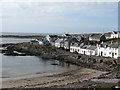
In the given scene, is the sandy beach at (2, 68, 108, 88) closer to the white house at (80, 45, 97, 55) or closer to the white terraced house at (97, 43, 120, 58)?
the white terraced house at (97, 43, 120, 58)

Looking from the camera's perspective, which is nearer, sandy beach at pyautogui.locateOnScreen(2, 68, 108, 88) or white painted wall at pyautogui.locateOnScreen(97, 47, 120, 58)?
sandy beach at pyautogui.locateOnScreen(2, 68, 108, 88)

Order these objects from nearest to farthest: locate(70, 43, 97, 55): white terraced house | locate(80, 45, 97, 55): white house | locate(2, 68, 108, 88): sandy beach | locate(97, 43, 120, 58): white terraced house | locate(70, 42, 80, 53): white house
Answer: locate(2, 68, 108, 88): sandy beach, locate(97, 43, 120, 58): white terraced house, locate(80, 45, 97, 55): white house, locate(70, 43, 97, 55): white terraced house, locate(70, 42, 80, 53): white house

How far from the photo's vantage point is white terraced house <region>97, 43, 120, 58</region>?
28.3 meters

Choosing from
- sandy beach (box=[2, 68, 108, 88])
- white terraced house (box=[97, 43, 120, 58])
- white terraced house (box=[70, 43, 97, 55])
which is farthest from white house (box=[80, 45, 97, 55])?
sandy beach (box=[2, 68, 108, 88])

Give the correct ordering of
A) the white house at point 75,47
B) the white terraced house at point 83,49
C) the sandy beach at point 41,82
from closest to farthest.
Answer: the sandy beach at point 41,82, the white terraced house at point 83,49, the white house at point 75,47

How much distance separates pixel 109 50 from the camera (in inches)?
1158

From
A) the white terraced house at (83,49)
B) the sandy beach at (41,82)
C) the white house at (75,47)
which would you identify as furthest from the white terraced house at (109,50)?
the sandy beach at (41,82)

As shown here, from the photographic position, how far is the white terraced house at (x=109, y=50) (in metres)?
28.3

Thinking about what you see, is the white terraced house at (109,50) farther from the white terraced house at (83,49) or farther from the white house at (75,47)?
the white house at (75,47)

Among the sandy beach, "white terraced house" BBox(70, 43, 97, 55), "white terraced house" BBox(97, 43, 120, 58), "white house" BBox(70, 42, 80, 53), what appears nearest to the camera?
the sandy beach

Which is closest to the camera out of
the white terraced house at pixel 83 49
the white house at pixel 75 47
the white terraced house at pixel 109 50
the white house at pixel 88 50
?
the white terraced house at pixel 109 50

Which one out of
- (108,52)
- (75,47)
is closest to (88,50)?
(108,52)

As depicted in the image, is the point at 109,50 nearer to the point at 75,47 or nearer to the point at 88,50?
the point at 88,50

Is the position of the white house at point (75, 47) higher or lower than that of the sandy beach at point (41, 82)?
higher
